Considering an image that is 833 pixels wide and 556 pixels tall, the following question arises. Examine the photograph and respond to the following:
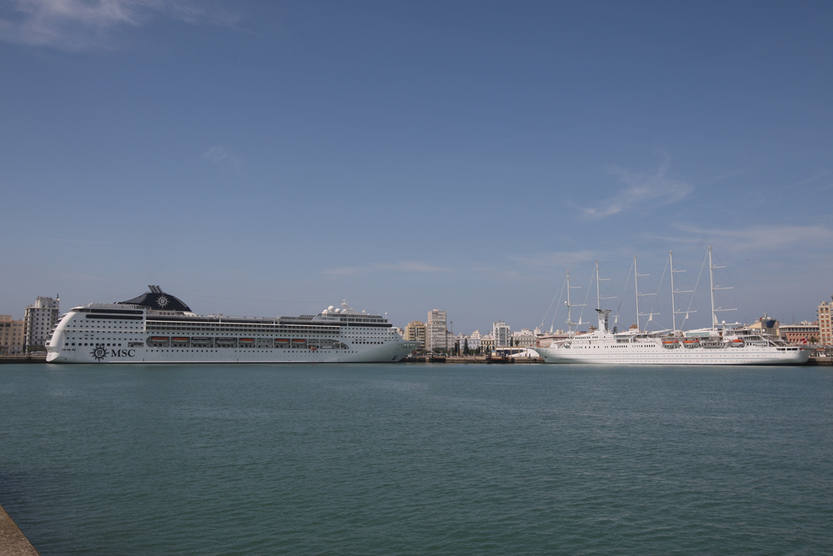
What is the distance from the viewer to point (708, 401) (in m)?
32.7

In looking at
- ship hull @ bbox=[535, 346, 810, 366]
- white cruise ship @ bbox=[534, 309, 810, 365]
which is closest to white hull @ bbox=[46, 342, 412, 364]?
white cruise ship @ bbox=[534, 309, 810, 365]

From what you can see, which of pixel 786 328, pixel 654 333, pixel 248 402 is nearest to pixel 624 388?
pixel 248 402

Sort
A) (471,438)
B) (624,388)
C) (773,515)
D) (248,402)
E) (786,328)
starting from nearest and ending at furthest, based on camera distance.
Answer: (773,515) → (471,438) → (248,402) → (624,388) → (786,328)

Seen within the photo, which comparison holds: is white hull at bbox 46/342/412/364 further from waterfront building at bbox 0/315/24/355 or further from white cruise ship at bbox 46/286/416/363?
waterfront building at bbox 0/315/24/355

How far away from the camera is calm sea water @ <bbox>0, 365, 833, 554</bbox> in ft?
34.4

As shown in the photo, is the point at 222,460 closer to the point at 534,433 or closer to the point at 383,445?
the point at 383,445

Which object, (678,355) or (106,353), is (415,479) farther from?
(678,355)

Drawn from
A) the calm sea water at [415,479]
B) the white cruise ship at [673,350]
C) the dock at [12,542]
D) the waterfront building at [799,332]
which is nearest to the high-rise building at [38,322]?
the white cruise ship at [673,350]

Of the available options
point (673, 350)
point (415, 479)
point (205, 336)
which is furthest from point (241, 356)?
point (415, 479)

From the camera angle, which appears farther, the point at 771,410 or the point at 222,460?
the point at 771,410

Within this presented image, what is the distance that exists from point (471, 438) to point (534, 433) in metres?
2.64

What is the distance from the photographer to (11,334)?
142500mm

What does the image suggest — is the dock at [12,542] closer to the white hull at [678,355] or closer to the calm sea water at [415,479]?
the calm sea water at [415,479]

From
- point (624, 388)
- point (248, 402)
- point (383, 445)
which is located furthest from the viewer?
point (624, 388)
